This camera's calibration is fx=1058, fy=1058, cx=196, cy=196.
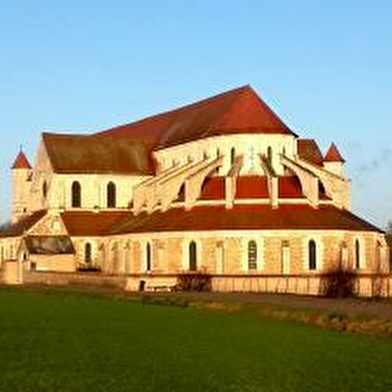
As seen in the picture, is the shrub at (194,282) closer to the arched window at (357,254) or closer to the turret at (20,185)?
the arched window at (357,254)

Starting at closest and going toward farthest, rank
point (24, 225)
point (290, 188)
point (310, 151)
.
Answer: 1. point (290, 188)
2. point (24, 225)
3. point (310, 151)

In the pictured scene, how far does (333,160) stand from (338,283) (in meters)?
29.7

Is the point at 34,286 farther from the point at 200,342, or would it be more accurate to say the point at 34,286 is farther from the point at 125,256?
the point at 200,342

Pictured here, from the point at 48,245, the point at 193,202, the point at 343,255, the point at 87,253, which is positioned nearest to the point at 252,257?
the point at 343,255

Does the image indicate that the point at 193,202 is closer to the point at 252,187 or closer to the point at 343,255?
the point at 252,187

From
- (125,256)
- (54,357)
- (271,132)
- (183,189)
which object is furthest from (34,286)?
(54,357)

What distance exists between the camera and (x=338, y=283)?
7900 centimetres

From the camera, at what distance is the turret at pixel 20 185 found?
375 ft

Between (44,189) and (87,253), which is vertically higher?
(44,189)

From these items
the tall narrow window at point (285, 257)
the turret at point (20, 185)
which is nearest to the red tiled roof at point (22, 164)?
the turret at point (20, 185)

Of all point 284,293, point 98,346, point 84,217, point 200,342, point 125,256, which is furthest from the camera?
point 84,217

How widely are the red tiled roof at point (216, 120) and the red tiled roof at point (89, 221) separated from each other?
928 cm

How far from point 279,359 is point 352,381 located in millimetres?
5267

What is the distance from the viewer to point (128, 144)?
109 m
